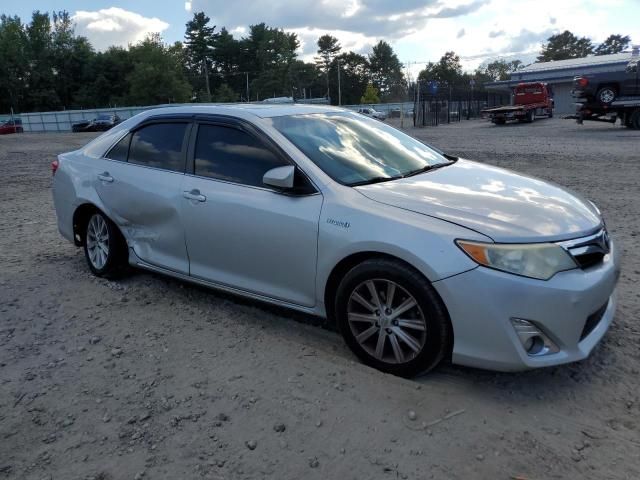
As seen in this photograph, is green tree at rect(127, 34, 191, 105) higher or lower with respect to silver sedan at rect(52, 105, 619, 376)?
higher

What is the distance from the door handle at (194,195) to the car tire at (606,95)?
21.2m

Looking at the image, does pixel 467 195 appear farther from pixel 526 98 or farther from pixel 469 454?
pixel 526 98

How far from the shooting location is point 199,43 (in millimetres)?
100938

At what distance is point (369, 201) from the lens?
11.0 ft

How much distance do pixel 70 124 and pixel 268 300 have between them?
6007cm

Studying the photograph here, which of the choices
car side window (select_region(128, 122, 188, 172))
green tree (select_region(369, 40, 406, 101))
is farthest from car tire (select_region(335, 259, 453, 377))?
green tree (select_region(369, 40, 406, 101))

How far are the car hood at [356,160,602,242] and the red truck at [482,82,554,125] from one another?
1191 inches

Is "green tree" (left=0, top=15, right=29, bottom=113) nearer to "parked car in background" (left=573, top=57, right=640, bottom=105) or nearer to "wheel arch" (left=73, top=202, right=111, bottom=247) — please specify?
"parked car in background" (left=573, top=57, right=640, bottom=105)

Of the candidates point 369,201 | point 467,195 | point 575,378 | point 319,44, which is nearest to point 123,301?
point 369,201

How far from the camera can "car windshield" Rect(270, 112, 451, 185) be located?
3732 millimetres

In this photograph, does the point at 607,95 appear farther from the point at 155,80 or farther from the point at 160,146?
the point at 155,80

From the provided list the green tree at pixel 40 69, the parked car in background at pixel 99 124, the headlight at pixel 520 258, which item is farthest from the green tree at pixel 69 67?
the headlight at pixel 520 258

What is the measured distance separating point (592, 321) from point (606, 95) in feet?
69.3

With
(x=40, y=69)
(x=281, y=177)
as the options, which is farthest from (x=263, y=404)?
(x=40, y=69)
